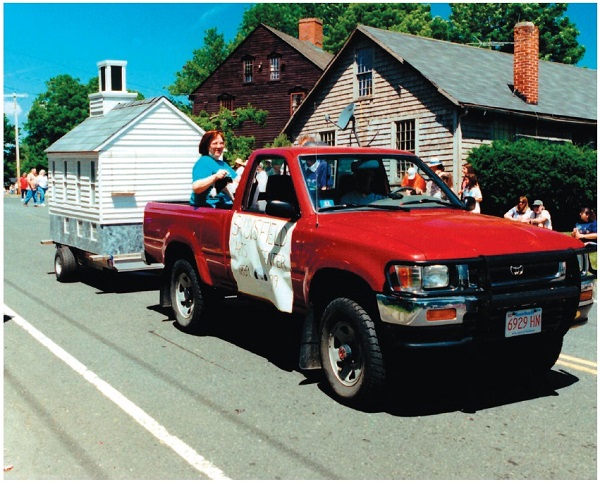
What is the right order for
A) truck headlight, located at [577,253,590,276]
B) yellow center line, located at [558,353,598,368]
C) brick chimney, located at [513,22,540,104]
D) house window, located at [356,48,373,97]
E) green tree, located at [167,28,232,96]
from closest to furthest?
truck headlight, located at [577,253,590,276] → yellow center line, located at [558,353,598,368] → brick chimney, located at [513,22,540,104] → house window, located at [356,48,373,97] → green tree, located at [167,28,232,96]

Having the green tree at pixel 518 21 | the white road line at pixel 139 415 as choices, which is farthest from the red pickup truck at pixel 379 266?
the green tree at pixel 518 21

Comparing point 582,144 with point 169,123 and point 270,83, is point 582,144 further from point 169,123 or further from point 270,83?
point 270,83

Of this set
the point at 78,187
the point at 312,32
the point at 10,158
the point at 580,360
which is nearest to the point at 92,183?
the point at 78,187

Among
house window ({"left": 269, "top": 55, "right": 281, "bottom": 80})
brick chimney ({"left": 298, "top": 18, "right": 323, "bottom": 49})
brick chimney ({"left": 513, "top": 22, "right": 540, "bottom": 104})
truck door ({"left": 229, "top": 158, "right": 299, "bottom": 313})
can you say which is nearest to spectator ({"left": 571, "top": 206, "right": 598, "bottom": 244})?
truck door ({"left": 229, "top": 158, "right": 299, "bottom": 313})

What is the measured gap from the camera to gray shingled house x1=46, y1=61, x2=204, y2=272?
36.4 ft

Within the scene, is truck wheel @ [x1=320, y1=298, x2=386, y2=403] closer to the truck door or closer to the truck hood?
the truck hood

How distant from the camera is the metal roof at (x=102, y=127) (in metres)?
11.4

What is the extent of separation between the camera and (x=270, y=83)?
47750 millimetres

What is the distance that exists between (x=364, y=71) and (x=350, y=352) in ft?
80.3

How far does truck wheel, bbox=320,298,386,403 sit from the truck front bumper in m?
0.24

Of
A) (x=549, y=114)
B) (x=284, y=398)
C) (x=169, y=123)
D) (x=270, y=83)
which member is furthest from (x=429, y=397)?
(x=270, y=83)

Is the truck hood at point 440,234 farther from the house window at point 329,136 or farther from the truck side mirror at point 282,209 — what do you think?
the house window at point 329,136

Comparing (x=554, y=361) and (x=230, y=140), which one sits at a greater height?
(x=230, y=140)

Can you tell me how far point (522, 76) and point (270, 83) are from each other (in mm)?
23961
